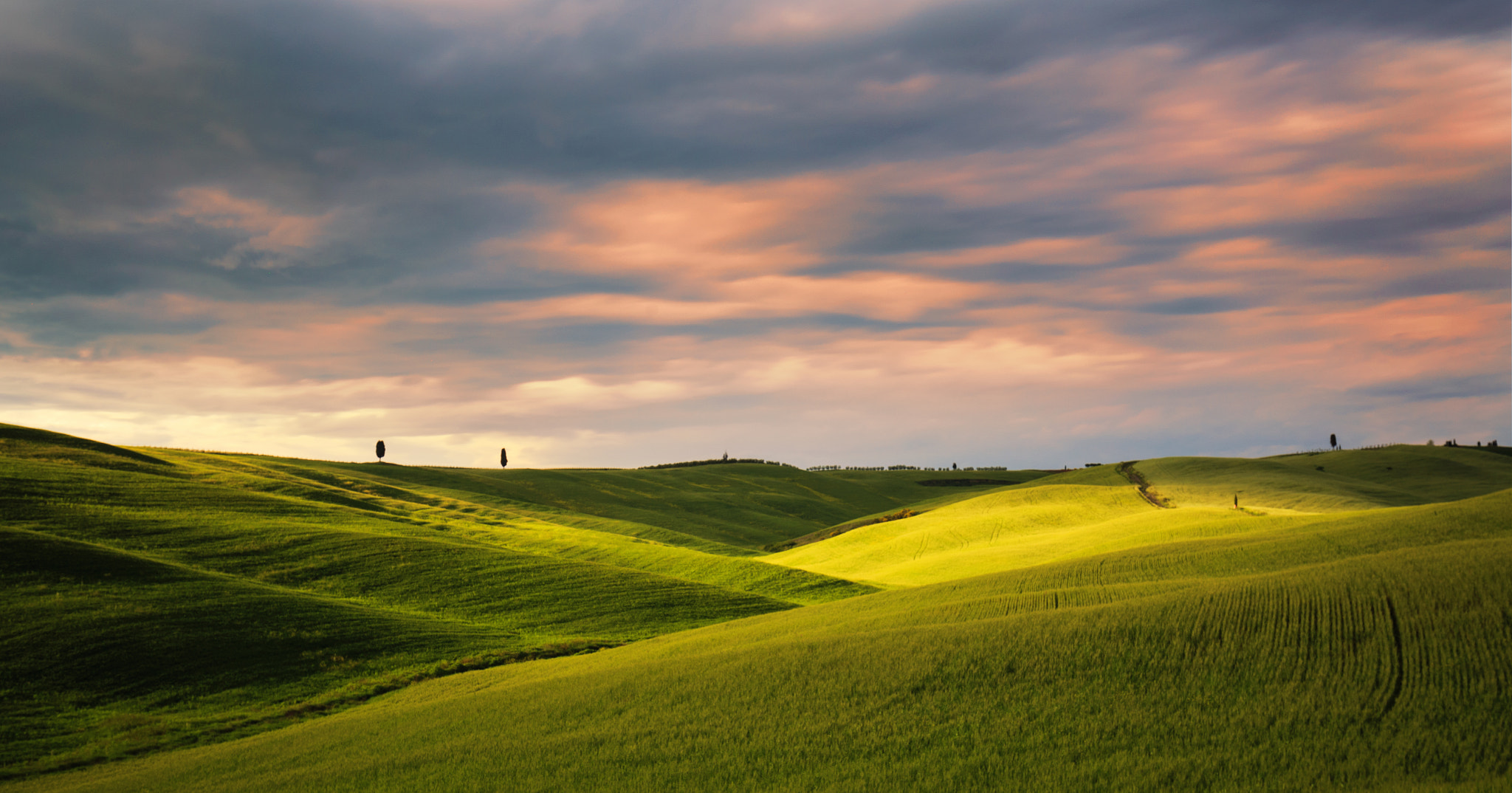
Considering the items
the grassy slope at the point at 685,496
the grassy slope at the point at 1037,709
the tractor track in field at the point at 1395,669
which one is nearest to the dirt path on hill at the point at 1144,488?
the grassy slope at the point at 685,496

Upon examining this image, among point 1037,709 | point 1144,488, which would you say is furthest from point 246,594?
point 1144,488

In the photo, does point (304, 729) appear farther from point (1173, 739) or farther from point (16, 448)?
point (16, 448)

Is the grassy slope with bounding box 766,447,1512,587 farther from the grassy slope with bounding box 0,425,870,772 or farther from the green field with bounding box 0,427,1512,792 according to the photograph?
the grassy slope with bounding box 0,425,870,772

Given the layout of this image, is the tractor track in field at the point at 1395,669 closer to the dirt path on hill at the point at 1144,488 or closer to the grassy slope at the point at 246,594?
the grassy slope at the point at 246,594

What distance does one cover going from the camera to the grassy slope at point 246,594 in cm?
2267

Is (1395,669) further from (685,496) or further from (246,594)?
(685,496)

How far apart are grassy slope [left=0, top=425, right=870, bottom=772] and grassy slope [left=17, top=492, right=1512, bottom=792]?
5901 mm

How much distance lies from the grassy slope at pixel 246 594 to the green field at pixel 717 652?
158 millimetres

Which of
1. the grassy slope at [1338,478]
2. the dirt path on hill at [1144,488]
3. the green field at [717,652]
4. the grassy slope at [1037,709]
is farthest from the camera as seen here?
the dirt path on hill at [1144,488]

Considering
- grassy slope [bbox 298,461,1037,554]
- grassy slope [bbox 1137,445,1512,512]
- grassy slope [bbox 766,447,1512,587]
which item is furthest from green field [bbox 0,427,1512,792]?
grassy slope [bbox 298,461,1037,554]

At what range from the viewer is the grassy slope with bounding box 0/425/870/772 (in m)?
22.7

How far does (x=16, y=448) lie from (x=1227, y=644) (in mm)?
64705

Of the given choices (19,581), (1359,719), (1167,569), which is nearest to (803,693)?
(1359,719)

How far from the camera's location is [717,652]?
20.2 meters
